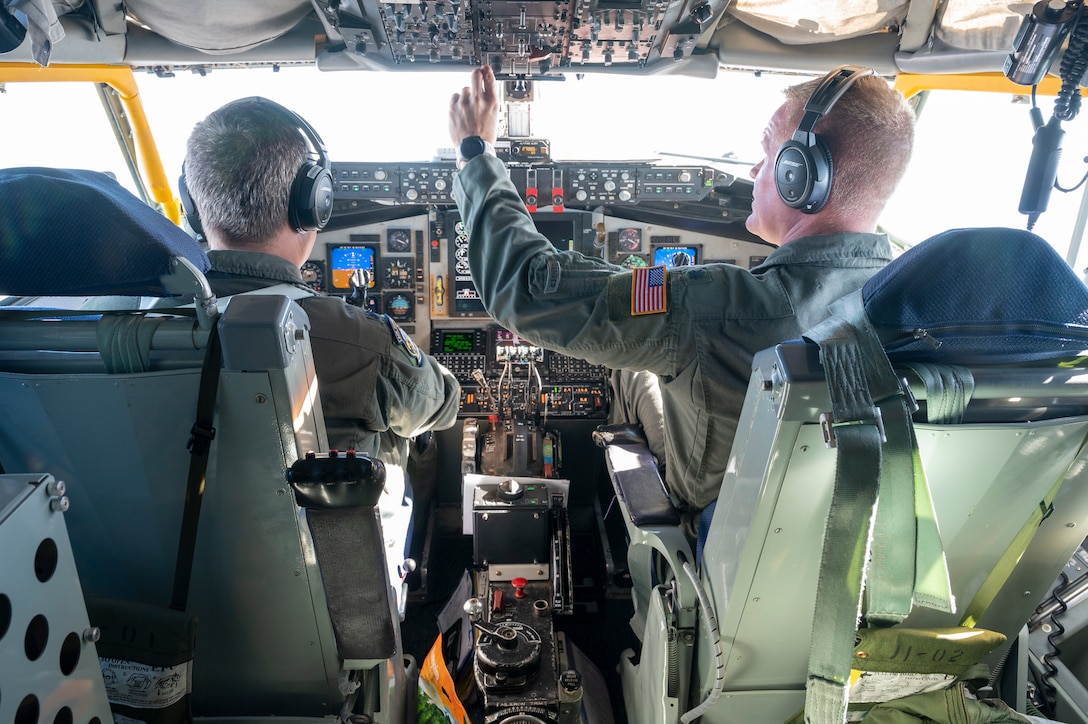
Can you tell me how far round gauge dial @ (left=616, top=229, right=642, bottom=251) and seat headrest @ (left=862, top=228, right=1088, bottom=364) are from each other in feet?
7.05

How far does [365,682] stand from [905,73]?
2.66 m

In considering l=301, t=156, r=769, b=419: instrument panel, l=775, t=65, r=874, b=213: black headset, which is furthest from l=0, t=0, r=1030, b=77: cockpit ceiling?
l=775, t=65, r=874, b=213: black headset

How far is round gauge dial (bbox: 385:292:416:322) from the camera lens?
302cm

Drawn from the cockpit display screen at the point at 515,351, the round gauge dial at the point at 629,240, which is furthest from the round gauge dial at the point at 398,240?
the round gauge dial at the point at 629,240

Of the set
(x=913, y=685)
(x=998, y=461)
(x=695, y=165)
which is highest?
(x=695, y=165)

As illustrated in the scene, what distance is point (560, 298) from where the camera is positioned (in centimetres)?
126

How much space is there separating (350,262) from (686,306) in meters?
2.14

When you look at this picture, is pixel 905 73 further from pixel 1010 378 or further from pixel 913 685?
pixel 913 685

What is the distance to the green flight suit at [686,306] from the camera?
47.9 inches

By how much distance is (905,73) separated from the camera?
2.45 meters

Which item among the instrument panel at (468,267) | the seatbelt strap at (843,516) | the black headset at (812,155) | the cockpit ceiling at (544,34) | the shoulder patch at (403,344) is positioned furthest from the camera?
the instrument panel at (468,267)

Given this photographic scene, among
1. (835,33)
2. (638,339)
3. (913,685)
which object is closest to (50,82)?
(638,339)

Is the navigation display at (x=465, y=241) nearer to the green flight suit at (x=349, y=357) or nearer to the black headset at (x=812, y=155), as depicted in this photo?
the green flight suit at (x=349, y=357)

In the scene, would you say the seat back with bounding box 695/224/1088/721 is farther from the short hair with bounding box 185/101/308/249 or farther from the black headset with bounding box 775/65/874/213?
the short hair with bounding box 185/101/308/249
